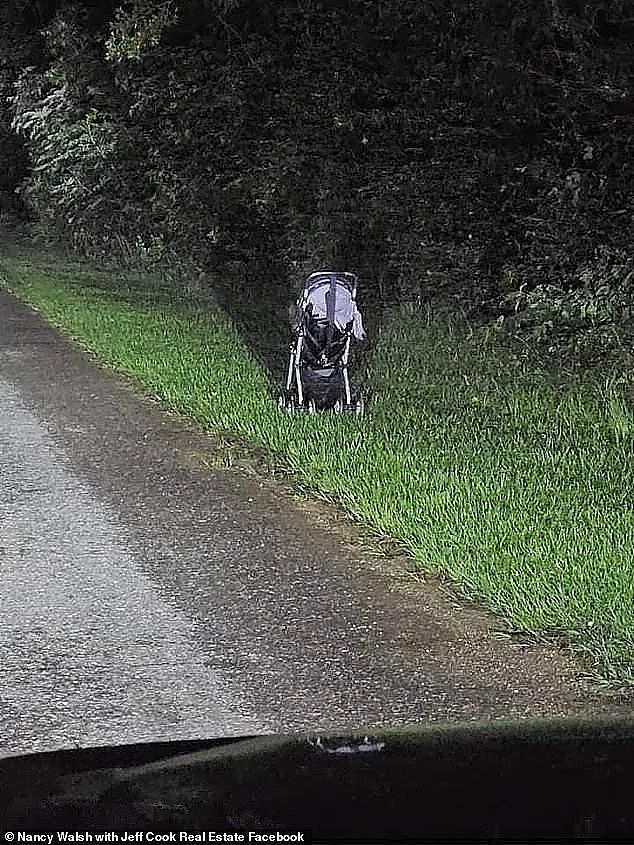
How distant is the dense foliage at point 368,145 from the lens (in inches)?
550

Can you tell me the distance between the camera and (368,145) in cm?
1780

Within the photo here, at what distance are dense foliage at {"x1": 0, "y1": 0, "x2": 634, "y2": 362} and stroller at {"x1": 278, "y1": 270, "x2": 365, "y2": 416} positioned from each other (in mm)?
3477

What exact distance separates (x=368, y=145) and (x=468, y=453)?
9.62 m

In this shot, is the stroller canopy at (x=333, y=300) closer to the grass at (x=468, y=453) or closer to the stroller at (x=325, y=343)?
the stroller at (x=325, y=343)

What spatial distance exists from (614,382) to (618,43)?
403cm

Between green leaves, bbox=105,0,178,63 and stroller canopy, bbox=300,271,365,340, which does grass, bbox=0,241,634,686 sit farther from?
green leaves, bbox=105,0,178,63

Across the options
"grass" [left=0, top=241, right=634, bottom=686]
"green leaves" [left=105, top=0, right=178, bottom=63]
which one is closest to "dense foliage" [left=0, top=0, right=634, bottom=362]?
"green leaves" [left=105, top=0, right=178, bottom=63]

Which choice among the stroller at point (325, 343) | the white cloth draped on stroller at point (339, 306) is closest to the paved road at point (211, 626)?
the stroller at point (325, 343)

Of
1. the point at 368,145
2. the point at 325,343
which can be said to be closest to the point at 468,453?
the point at 325,343

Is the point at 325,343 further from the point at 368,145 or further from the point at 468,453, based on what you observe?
the point at 368,145

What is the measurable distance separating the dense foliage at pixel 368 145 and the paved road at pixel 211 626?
6.05 m

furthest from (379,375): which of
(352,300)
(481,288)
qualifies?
(481,288)

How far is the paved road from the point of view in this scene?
4922 mm

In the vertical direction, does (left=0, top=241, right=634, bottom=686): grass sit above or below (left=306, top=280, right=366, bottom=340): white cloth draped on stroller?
below
